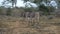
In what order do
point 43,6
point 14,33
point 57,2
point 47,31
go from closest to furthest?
point 14,33 → point 47,31 → point 43,6 → point 57,2

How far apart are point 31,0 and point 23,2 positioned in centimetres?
124

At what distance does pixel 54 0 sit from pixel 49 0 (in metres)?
0.78

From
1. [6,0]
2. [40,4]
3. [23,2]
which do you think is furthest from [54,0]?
[6,0]

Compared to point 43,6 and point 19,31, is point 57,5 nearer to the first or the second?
point 43,6

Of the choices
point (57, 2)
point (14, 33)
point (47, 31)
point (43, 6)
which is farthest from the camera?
point (57, 2)

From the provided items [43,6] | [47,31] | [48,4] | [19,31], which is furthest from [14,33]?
[48,4]

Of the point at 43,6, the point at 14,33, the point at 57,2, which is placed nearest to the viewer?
the point at 14,33

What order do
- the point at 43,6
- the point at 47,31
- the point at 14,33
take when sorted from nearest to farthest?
the point at 14,33 < the point at 47,31 < the point at 43,6

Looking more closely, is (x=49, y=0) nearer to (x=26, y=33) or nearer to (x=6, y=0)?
(x=6, y=0)

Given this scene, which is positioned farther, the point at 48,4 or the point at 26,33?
the point at 48,4

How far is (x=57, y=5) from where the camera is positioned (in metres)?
16.2

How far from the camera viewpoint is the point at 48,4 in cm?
1582

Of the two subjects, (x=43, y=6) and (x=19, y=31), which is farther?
(x=43, y=6)

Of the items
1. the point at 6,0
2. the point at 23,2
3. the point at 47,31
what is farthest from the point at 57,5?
the point at 47,31
